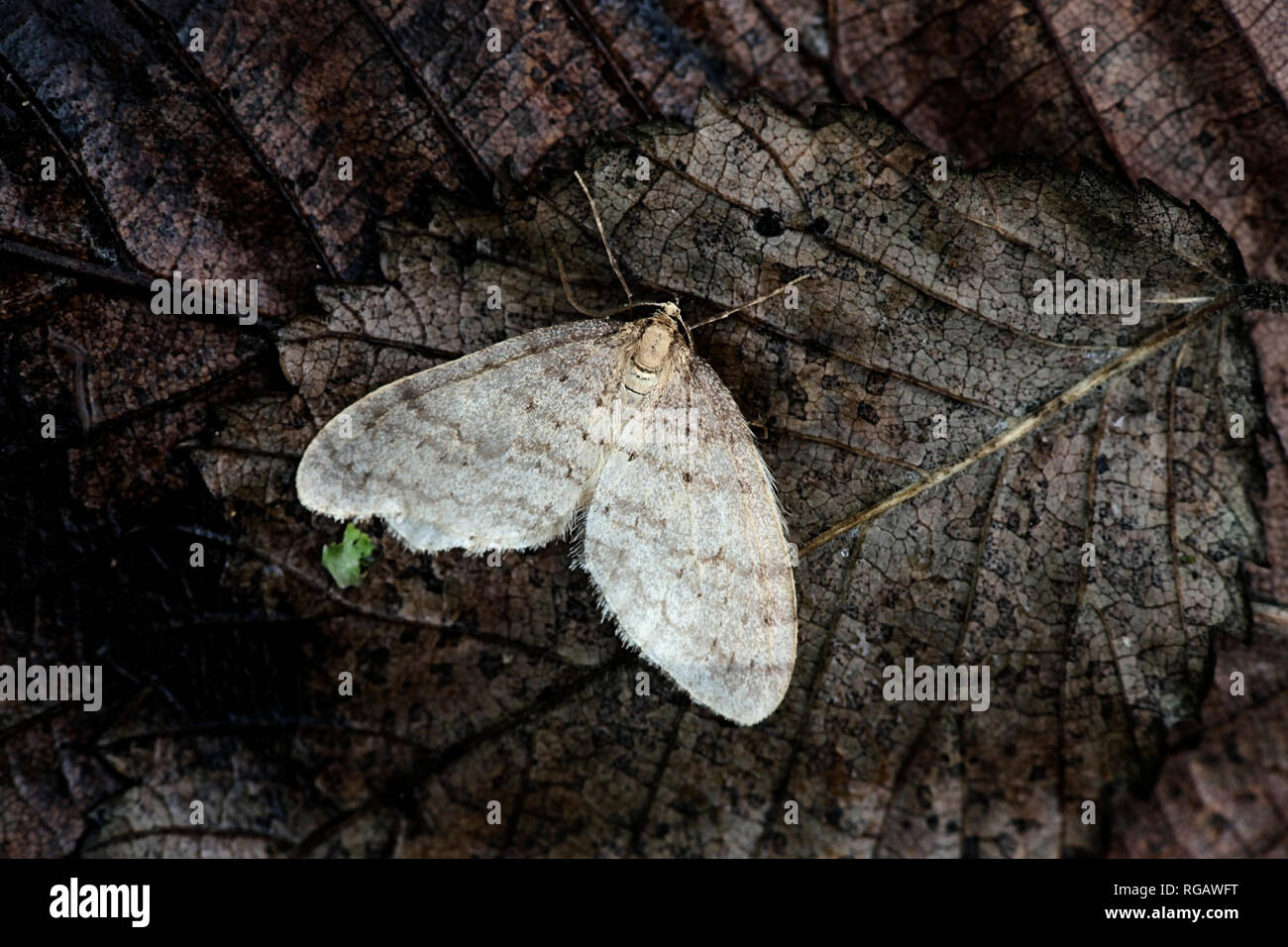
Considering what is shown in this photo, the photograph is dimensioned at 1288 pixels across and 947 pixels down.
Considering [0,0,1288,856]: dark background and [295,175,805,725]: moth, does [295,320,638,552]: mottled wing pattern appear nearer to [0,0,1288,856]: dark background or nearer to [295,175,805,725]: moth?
[295,175,805,725]: moth

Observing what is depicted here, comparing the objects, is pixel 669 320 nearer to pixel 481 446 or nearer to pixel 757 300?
pixel 757 300

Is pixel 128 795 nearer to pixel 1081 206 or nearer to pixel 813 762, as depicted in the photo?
pixel 813 762

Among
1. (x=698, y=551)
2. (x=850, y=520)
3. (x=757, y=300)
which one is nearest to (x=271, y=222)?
(x=757, y=300)

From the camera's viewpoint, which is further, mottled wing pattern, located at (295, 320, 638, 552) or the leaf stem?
the leaf stem

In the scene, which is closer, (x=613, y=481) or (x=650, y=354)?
(x=650, y=354)

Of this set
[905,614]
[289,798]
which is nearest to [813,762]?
[905,614]

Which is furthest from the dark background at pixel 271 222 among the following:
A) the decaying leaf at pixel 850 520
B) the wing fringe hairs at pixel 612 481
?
the wing fringe hairs at pixel 612 481

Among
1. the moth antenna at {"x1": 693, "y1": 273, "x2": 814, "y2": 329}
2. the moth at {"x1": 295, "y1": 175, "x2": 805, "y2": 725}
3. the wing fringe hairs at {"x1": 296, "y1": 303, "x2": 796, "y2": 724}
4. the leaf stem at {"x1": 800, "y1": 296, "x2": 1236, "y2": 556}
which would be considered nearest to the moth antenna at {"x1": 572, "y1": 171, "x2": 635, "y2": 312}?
the moth at {"x1": 295, "y1": 175, "x2": 805, "y2": 725}
